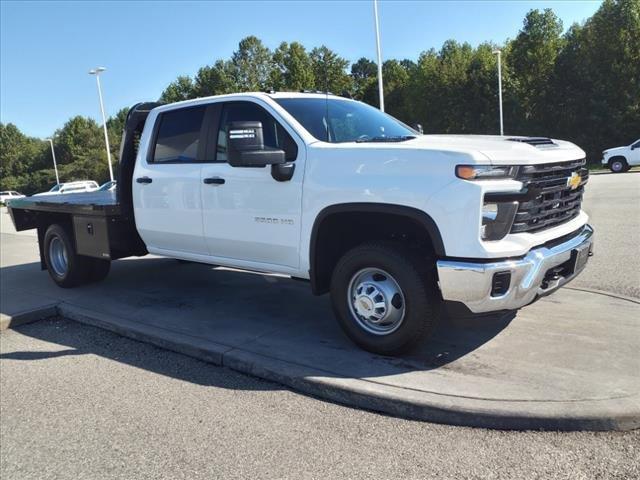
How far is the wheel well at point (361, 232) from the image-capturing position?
12.3 ft

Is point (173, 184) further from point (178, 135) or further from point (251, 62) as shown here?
point (251, 62)

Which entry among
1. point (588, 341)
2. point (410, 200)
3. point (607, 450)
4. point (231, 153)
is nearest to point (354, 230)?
point (410, 200)

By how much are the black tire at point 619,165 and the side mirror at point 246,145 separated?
77.6 ft

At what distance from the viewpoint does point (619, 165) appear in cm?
2377

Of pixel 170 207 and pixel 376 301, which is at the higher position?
pixel 170 207

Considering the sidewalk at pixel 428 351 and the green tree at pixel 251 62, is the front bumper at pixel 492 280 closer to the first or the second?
the sidewalk at pixel 428 351

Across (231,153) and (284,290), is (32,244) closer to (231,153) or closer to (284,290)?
(284,290)

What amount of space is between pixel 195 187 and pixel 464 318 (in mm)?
2814

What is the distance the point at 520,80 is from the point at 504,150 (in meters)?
43.1

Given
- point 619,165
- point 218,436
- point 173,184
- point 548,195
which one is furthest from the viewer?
point 619,165

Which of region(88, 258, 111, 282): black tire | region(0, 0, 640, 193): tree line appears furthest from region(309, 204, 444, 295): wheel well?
region(0, 0, 640, 193): tree line

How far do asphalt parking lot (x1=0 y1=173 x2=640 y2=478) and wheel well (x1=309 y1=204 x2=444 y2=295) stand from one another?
3.47 feet

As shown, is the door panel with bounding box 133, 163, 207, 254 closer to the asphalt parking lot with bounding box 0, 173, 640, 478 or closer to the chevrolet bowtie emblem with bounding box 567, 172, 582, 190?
the asphalt parking lot with bounding box 0, 173, 640, 478

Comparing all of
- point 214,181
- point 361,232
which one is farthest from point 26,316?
point 361,232
